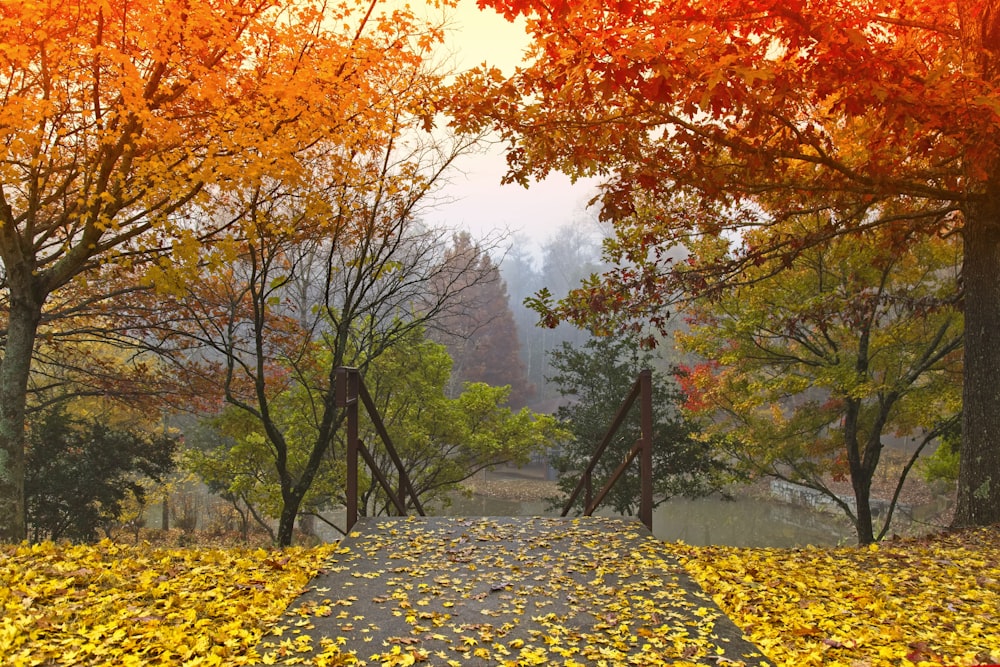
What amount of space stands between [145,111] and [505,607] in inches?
178

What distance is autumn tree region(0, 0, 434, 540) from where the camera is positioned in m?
5.51

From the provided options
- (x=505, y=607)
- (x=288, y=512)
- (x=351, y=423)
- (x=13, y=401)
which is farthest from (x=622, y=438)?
(x=505, y=607)

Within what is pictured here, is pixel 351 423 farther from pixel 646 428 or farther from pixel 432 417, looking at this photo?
pixel 432 417

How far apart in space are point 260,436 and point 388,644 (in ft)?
30.8

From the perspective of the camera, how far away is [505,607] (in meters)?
3.83

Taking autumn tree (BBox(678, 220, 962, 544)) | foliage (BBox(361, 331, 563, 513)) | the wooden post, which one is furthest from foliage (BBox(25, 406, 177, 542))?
autumn tree (BBox(678, 220, 962, 544))

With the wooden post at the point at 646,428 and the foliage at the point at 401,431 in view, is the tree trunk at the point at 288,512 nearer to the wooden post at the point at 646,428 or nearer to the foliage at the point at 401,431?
the foliage at the point at 401,431

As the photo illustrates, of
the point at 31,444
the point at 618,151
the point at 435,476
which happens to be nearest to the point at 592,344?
the point at 435,476

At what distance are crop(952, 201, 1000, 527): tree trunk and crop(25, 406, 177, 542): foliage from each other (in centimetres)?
1283

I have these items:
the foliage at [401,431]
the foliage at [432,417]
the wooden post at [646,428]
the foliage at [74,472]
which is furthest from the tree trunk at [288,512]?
the foliage at [74,472]

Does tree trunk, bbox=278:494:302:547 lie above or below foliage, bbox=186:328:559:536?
below

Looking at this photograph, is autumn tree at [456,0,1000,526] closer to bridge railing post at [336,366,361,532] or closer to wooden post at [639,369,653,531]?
wooden post at [639,369,653,531]

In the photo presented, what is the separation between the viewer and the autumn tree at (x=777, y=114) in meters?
4.70

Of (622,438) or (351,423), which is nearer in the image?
(351,423)
